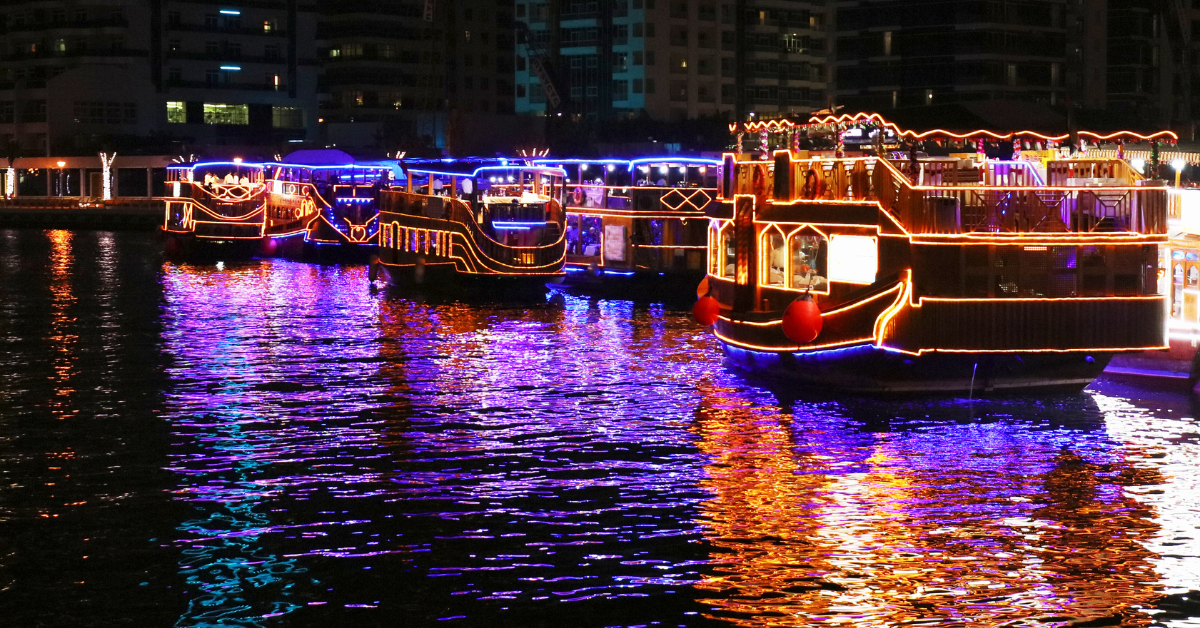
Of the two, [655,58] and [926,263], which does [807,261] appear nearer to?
[926,263]

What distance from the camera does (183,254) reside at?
3034 inches

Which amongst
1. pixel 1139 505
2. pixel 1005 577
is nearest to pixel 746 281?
pixel 1139 505

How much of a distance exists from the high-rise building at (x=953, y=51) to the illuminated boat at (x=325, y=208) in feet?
177

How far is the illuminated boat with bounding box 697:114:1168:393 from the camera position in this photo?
1132 inches

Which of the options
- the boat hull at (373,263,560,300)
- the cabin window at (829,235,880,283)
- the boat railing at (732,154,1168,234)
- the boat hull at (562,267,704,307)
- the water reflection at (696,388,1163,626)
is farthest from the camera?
the boat hull at (562,267,704,307)

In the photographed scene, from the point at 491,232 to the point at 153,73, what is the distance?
96196 millimetres

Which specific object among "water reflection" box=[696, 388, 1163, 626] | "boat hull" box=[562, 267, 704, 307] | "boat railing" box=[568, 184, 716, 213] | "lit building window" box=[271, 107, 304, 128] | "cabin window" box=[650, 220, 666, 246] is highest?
"lit building window" box=[271, 107, 304, 128]

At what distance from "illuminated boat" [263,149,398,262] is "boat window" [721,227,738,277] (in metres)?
Result: 42.1

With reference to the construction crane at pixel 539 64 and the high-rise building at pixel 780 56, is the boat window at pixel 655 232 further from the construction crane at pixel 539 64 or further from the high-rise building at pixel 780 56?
the high-rise building at pixel 780 56

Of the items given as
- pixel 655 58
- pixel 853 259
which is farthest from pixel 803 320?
pixel 655 58

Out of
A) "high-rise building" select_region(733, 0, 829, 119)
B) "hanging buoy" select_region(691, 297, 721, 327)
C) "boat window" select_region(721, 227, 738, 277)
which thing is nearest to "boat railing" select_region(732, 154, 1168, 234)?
"hanging buoy" select_region(691, 297, 721, 327)

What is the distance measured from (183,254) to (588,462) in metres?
56.6

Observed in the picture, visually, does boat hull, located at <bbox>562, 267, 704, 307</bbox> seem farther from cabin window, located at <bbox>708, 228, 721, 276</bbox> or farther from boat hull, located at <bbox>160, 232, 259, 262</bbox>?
boat hull, located at <bbox>160, 232, 259, 262</bbox>

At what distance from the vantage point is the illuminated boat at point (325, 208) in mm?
78250
